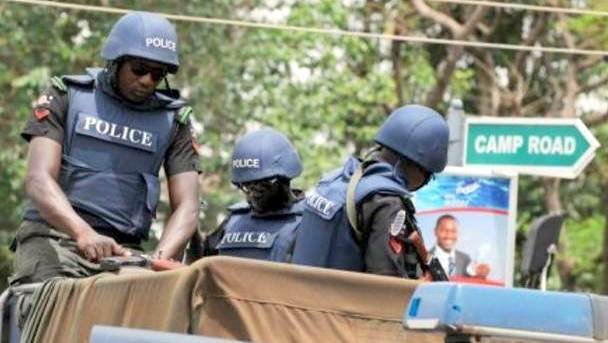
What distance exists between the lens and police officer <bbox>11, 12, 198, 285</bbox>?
7.41 metres

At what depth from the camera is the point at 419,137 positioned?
708 centimetres

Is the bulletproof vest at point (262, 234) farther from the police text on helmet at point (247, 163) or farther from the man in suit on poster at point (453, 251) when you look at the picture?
the man in suit on poster at point (453, 251)

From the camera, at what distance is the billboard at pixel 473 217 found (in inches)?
551

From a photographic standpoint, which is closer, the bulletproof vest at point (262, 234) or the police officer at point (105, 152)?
the police officer at point (105, 152)

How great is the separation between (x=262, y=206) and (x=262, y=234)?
0.24m

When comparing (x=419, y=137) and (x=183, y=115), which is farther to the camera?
(x=183, y=115)

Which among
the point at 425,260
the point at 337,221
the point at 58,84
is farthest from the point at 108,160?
the point at 425,260

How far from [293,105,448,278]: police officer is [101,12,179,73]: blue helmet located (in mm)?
851

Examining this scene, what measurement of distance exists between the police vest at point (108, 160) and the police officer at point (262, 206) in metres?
1.39

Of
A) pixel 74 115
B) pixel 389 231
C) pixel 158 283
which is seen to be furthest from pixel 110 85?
pixel 158 283

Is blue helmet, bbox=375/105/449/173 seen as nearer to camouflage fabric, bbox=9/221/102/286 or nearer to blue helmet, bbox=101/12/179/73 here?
blue helmet, bbox=101/12/179/73

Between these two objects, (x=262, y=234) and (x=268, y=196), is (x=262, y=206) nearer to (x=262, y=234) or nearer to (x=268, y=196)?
(x=268, y=196)

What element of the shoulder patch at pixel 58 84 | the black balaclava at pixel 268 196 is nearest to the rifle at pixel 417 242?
the shoulder patch at pixel 58 84

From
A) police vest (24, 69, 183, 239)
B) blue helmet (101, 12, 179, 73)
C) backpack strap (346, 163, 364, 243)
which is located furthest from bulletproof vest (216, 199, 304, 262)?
backpack strap (346, 163, 364, 243)
